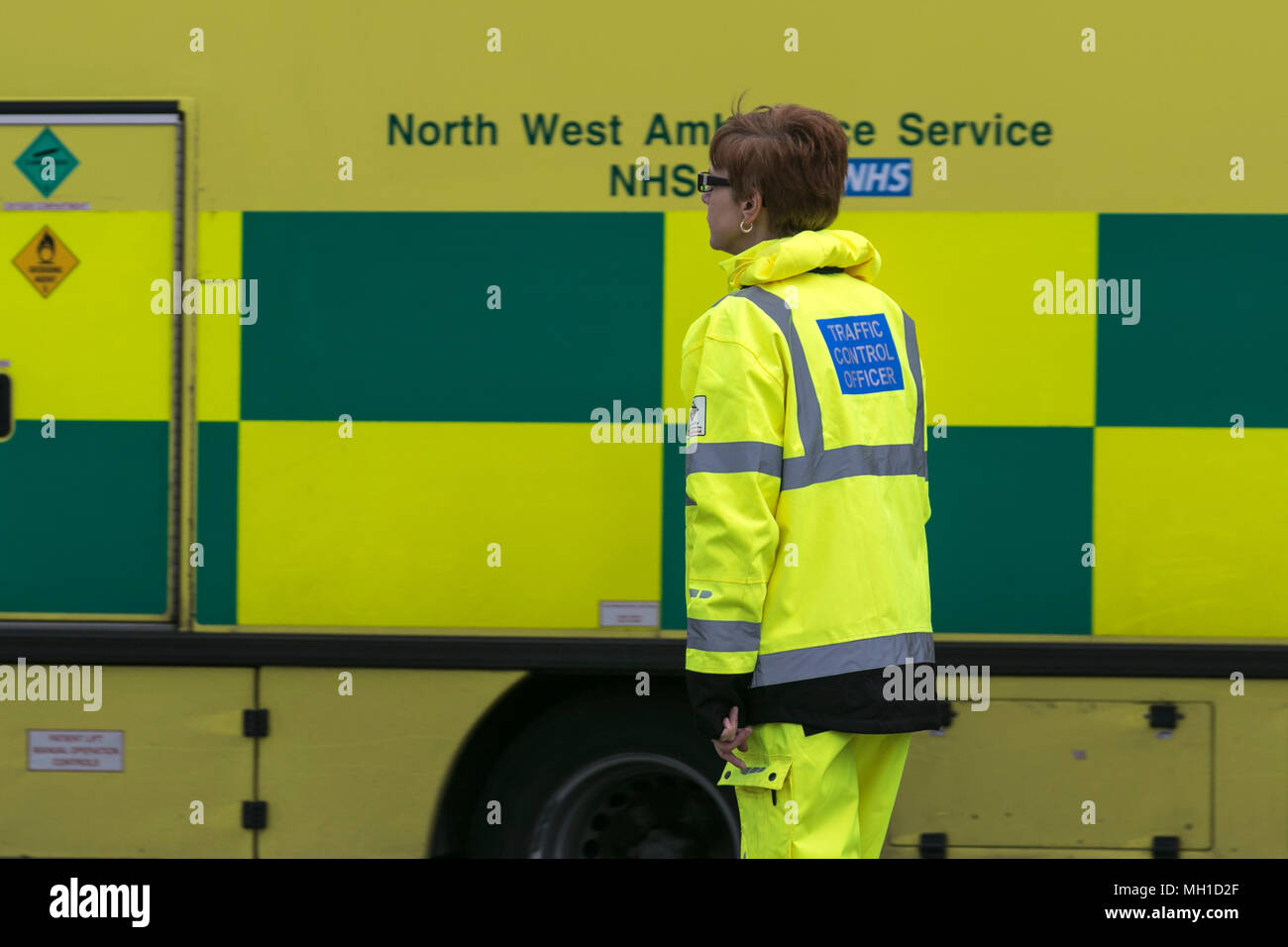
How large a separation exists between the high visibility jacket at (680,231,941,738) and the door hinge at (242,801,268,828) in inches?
60.8

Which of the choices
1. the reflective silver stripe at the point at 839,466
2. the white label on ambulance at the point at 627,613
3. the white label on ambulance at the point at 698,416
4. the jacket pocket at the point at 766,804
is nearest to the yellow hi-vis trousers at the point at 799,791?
the jacket pocket at the point at 766,804

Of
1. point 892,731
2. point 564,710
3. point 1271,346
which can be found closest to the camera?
point 892,731

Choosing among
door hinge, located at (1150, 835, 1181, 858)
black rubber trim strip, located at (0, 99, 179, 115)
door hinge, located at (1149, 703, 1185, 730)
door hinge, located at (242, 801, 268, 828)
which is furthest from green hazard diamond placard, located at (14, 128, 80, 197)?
door hinge, located at (1150, 835, 1181, 858)

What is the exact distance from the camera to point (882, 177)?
3123 millimetres

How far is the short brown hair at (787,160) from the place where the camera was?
2.22m

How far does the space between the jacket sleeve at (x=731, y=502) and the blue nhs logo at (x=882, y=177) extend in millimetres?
1109

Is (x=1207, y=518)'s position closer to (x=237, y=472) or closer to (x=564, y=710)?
(x=564, y=710)

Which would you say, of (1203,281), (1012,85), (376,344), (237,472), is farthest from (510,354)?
(1203,281)

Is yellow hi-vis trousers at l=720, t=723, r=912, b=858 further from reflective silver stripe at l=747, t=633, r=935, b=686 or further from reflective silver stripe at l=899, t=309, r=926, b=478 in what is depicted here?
reflective silver stripe at l=899, t=309, r=926, b=478

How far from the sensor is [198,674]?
3.18 meters

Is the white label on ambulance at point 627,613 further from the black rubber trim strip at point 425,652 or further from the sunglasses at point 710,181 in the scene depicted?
the sunglasses at point 710,181

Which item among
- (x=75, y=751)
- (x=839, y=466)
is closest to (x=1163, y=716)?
(x=839, y=466)

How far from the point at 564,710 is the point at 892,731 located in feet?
4.34

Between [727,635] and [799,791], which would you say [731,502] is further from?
[799,791]
